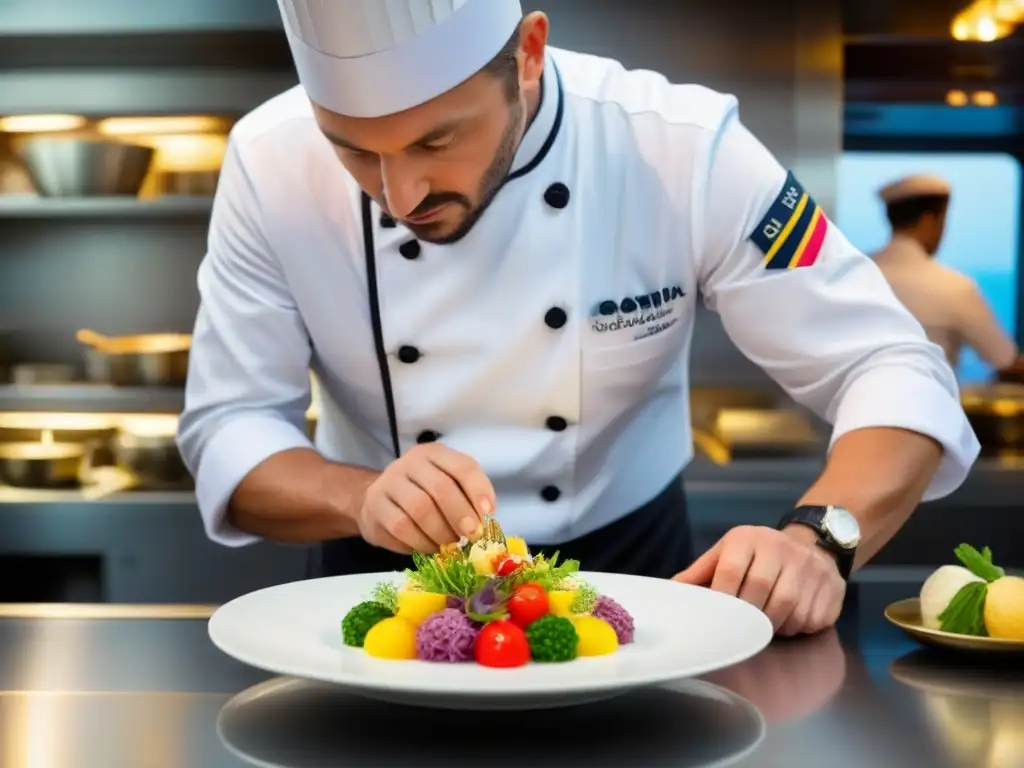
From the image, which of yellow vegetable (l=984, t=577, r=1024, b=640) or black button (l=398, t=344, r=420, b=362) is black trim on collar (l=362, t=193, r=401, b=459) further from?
yellow vegetable (l=984, t=577, r=1024, b=640)

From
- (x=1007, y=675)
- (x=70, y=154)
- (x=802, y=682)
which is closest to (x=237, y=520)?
(x=802, y=682)

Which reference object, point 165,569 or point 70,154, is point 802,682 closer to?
point 165,569

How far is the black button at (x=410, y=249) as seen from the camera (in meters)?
1.85

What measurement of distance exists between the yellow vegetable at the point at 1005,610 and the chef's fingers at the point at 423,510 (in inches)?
20.0

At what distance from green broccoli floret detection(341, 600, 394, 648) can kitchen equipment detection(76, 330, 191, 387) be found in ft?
8.57

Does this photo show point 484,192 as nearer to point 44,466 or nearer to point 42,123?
point 44,466

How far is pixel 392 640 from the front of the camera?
3.75 feet

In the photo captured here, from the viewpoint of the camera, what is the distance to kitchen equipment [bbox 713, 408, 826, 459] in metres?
3.62

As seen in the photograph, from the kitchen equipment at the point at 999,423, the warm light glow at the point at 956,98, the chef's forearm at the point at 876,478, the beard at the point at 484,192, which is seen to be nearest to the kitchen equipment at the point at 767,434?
the kitchen equipment at the point at 999,423

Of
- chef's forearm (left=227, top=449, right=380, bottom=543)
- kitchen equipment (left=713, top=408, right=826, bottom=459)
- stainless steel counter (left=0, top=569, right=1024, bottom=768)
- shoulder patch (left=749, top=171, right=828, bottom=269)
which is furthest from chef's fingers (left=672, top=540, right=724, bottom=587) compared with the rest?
kitchen equipment (left=713, top=408, right=826, bottom=459)

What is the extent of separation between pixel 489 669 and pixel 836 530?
512 millimetres

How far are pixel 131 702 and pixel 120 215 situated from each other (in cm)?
278

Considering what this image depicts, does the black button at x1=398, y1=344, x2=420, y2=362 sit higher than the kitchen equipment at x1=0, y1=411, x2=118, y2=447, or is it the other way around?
the black button at x1=398, y1=344, x2=420, y2=362

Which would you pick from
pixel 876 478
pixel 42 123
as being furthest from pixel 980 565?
pixel 42 123
